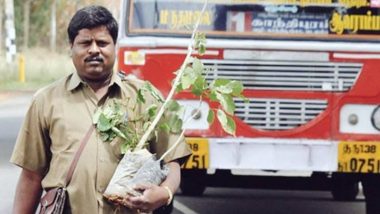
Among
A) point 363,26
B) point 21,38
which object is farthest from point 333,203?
point 21,38

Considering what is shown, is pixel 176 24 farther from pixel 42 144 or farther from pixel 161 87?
pixel 42 144

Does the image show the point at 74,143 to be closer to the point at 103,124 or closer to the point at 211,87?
the point at 103,124

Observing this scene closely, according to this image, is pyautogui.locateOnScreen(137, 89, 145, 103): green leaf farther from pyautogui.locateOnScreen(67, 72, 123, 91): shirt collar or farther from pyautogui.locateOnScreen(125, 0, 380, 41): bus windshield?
pyautogui.locateOnScreen(125, 0, 380, 41): bus windshield

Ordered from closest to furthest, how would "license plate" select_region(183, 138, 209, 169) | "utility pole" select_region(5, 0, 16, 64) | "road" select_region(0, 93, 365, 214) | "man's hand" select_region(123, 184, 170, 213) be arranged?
"man's hand" select_region(123, 184, 170, 213) < "license plate" select_region(183, 138, 209, 169) < "road" select_region(0, 93, 365, 214) < "utility pole" select_region(5, 0, 16, 64)

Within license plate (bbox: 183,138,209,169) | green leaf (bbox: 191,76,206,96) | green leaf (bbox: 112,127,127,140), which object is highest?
green leaf (bbox: 191,76,206,96)

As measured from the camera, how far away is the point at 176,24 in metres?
7.96

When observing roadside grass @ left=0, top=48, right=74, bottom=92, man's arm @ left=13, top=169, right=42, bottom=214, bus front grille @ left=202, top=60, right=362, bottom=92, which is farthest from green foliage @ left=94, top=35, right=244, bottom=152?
roadside grass @ left=0, top=48, right=74, bottom=92

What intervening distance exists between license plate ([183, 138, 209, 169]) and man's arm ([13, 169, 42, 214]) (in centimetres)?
367

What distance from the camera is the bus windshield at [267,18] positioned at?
798 centimetres

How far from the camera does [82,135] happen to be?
381 cm

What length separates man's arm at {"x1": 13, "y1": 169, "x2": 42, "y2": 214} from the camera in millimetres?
4000

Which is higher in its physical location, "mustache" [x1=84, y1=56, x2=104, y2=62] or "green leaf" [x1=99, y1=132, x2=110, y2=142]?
"mustache" [x1=84, y1=56, x2=104, y2=62]

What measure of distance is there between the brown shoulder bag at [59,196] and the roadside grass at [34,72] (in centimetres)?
2966

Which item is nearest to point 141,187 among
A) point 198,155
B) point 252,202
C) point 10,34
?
point 198,155
